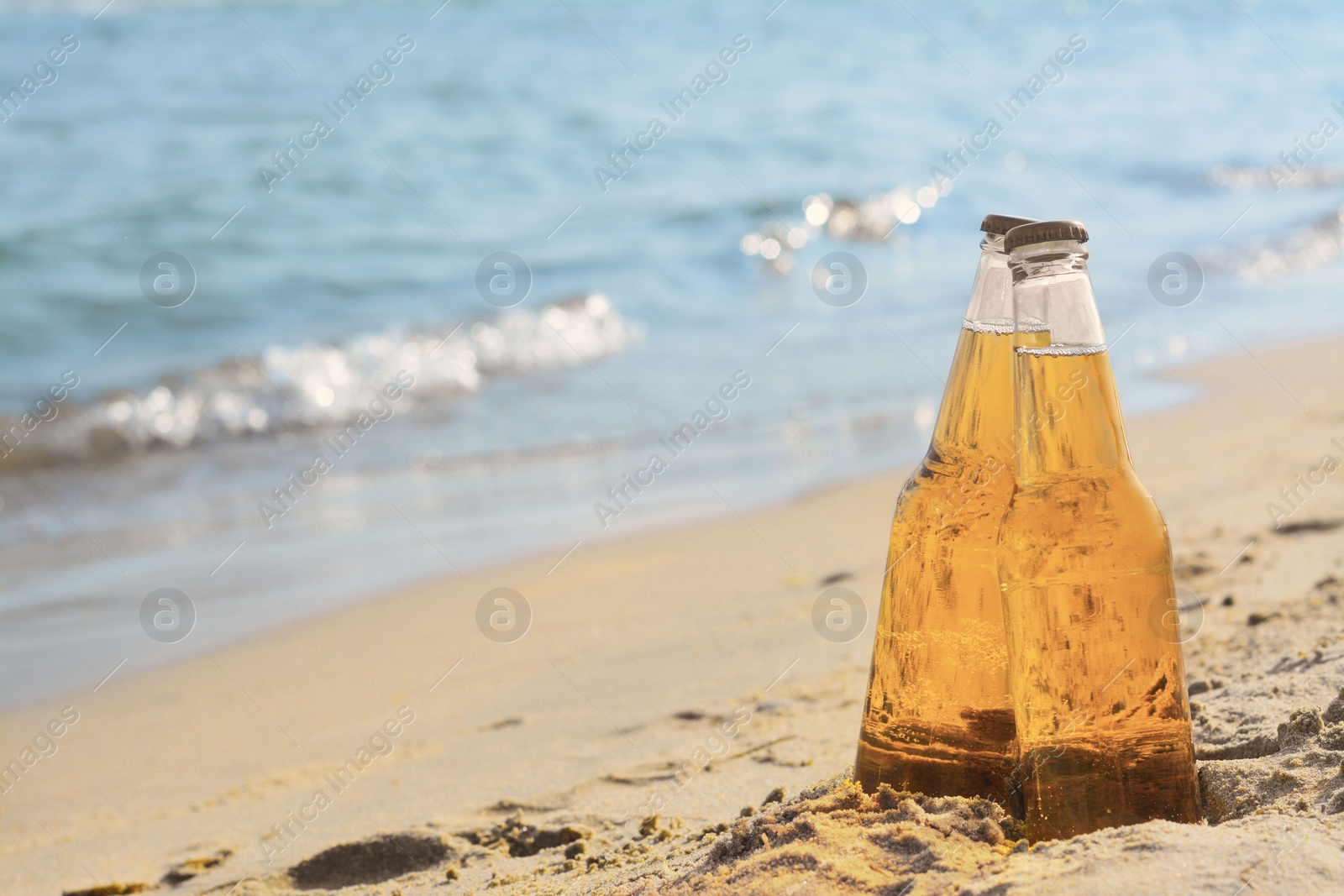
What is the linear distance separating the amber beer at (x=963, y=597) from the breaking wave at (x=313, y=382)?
21.5 feet

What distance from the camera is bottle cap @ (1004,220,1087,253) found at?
49.3 inches

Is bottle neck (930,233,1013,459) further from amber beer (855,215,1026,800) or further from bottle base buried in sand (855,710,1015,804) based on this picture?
bottle base buried in sand (855,710,1015,804)

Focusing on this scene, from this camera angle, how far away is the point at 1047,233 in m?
1.26

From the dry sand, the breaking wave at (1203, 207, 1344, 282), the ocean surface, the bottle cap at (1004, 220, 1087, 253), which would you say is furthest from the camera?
the breaking wave at (1203, 207, 1344, 282)

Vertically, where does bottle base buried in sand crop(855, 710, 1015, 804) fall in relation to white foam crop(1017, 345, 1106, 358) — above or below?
below

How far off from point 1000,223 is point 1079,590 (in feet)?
1.47

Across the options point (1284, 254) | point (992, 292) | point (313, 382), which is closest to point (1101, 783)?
point (992, 292)

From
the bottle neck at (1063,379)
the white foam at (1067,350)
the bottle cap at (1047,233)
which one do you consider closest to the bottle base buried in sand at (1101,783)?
the bottle neck at (1063,379)

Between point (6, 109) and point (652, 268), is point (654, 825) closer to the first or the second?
point (652, 268)

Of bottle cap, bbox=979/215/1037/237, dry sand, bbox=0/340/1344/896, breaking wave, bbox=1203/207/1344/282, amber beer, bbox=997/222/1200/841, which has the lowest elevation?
dry sand, bbox=0/340/1344/896

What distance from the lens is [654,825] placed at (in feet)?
6.77

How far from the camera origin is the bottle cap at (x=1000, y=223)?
1341 millimetres

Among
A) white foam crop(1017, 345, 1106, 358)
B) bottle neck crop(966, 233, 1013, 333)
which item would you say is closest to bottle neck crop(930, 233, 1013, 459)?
bottle neck crop(966, 233, 1013, 333)

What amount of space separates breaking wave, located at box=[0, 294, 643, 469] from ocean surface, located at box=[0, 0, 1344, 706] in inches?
1.2
